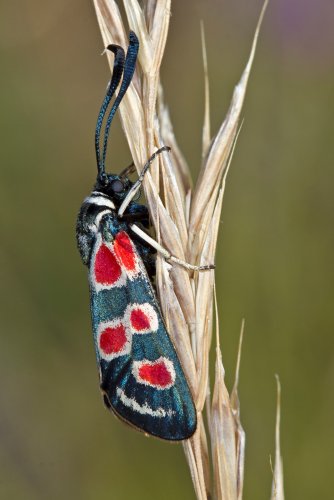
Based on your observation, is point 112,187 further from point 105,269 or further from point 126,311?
point 126,311

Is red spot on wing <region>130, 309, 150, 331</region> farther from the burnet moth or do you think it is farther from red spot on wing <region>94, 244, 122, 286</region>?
red spot on wing <region>94, 244, 122, 286</region>

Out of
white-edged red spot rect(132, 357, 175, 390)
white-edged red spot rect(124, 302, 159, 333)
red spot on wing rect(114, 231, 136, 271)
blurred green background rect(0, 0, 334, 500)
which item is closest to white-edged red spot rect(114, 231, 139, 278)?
red spot on wing rect(114, 231, 136, 271)

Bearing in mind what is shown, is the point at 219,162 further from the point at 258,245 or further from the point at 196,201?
the point at 258,245

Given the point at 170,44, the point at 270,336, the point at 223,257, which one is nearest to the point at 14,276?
the point at 223,257

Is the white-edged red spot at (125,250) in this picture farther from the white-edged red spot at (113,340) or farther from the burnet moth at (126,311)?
the white-edged red spot at (113,340)

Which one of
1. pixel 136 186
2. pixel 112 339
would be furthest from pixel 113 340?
pixel 136 186

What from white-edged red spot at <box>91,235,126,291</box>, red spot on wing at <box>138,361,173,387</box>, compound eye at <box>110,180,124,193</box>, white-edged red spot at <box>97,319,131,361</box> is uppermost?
compound eye at <box>110,180,124,193</box>

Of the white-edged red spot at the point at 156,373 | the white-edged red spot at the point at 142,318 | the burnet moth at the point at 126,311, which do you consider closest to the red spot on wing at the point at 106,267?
the burnet moth at the point at 126,311

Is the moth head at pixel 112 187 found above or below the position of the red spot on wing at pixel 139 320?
above
